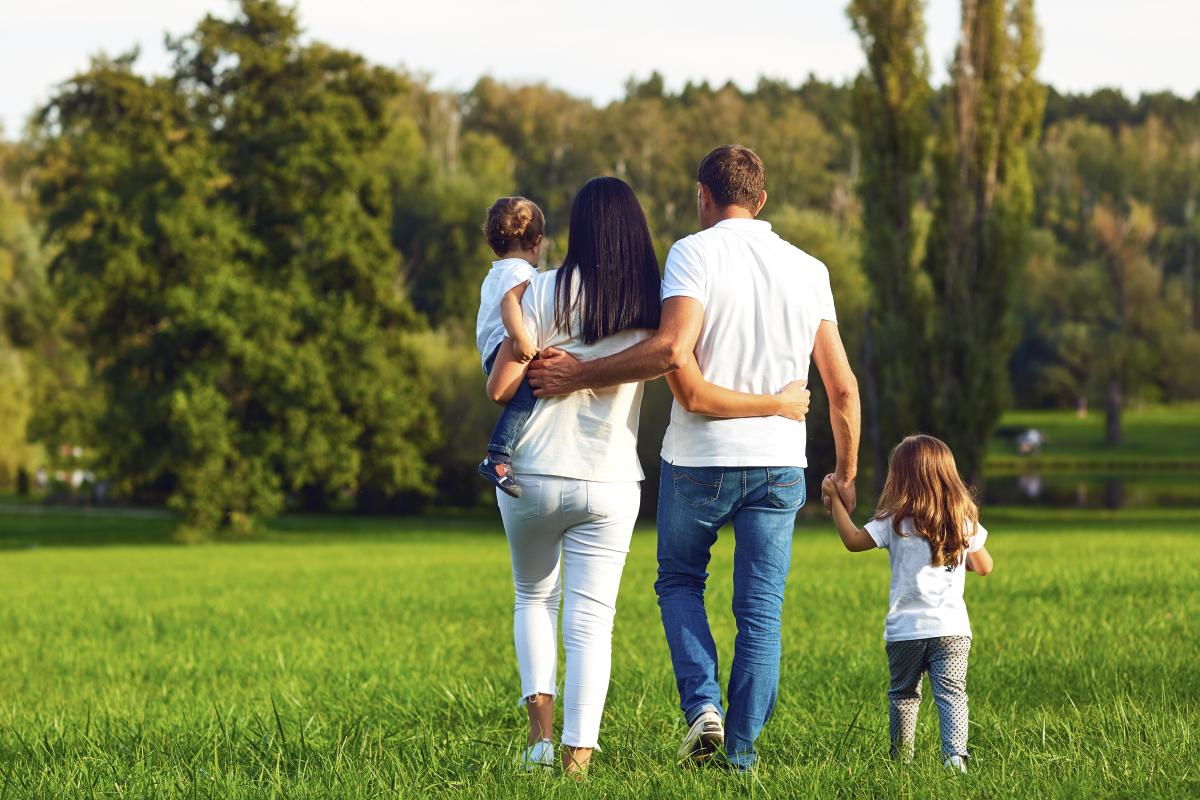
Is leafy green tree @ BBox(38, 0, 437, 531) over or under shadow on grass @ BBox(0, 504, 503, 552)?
over

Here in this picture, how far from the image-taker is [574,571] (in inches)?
200

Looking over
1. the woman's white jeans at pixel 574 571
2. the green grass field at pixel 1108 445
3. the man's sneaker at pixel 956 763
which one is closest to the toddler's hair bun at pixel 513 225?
the woman's white jeans at pixel 574 571

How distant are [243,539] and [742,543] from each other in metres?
34.0

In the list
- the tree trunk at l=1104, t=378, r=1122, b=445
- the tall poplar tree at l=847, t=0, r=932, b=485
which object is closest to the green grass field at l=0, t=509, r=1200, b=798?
the tall poplar tree at l=847, t=0, r=932, b=485

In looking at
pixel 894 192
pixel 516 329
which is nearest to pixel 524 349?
pixel 516 329

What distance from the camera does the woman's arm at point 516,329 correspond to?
4922mm

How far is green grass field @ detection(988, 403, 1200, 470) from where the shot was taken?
62.2 m

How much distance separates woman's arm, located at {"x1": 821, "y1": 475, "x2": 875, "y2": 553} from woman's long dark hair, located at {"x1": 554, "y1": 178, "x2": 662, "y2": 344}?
0.87m

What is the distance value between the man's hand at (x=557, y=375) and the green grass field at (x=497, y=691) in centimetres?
127

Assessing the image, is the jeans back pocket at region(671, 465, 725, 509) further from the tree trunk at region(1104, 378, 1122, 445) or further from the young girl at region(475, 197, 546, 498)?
the tree trunk at region(1104, 378, 1122, 445)

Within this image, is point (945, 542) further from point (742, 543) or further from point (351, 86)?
point (351, 86)

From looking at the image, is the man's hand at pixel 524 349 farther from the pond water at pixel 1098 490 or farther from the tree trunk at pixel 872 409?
the pond water at pixel 1098 490

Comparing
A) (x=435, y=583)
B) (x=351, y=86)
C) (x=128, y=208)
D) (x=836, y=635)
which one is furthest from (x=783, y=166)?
(x=836, y=635)

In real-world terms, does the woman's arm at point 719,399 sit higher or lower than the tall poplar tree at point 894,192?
lower
